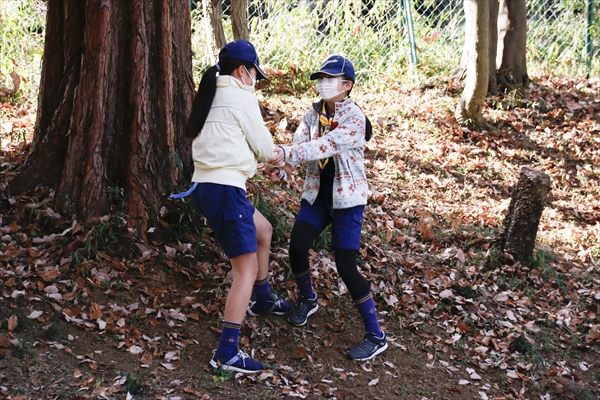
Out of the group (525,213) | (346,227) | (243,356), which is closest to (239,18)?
(525,213)

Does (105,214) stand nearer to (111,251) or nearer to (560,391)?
(111,251)

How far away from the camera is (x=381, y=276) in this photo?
5.73 metres

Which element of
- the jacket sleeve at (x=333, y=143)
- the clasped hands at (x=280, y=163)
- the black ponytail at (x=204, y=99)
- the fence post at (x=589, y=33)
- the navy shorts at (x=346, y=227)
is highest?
the fence post at (x=589, y=33)

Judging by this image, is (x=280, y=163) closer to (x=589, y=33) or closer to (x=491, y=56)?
(x=491, y=56)

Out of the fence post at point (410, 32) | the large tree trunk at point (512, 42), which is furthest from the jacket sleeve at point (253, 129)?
the fence post at point (410, 32)

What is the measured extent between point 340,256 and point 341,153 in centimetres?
71

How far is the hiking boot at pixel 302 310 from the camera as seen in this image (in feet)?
15.8

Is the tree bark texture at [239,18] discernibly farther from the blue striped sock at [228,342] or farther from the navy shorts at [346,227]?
the blue striped sock at [228,342]

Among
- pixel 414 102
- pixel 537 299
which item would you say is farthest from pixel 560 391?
pixel 414 102

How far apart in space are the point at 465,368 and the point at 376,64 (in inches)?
261

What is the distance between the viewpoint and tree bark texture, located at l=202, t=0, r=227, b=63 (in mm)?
8992

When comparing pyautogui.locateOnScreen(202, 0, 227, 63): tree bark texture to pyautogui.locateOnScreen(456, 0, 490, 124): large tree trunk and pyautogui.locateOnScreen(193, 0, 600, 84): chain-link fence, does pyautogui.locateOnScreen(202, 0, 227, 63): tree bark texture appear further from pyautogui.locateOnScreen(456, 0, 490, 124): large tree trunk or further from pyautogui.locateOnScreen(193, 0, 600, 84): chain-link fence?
pyautogui.locateOnScreen(456, 0, 490, 124): large tree trunk

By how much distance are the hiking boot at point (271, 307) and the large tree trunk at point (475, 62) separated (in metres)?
5.24

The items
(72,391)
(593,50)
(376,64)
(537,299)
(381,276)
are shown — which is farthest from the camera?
(593,50)
